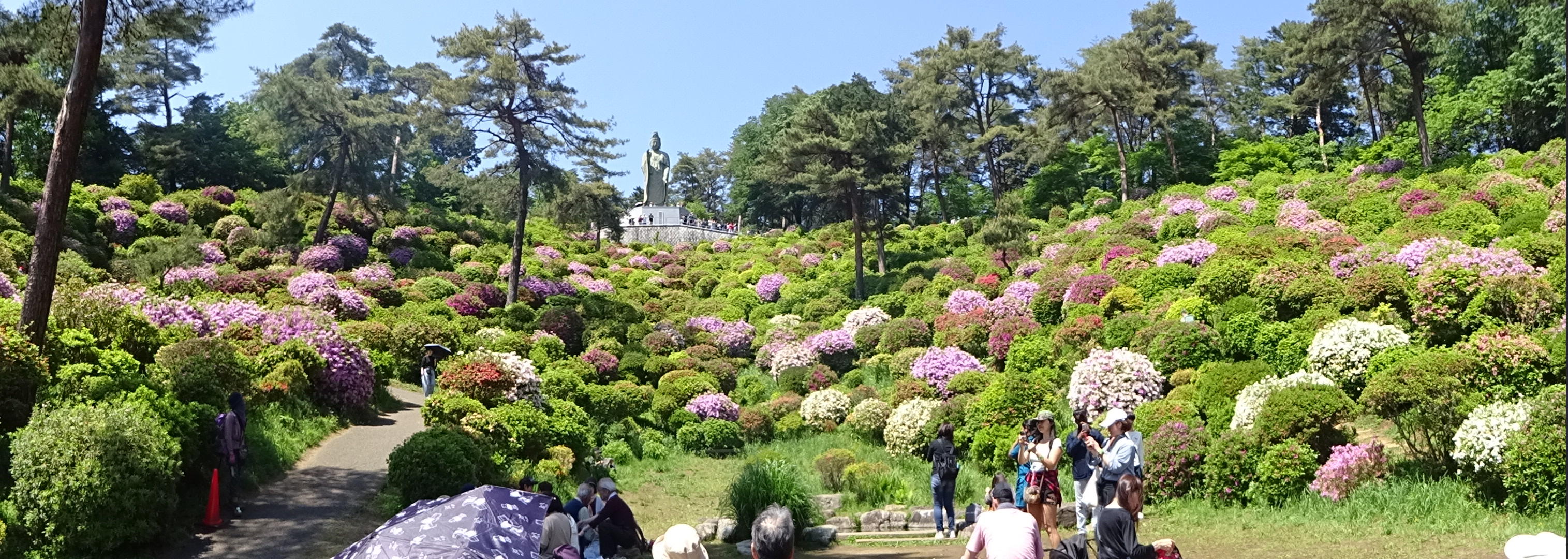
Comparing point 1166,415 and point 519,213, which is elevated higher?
point 519,213

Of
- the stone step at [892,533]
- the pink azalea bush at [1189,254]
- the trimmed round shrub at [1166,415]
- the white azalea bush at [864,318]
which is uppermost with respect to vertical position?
the pink azalea bush at [1189,254]

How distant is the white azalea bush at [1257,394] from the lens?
13547 mm

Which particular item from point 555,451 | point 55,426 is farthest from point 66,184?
point 555,451

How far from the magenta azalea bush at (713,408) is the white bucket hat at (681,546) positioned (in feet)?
52.1

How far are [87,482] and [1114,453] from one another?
9.64 meters

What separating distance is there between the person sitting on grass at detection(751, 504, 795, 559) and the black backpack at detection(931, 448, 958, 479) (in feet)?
23.3

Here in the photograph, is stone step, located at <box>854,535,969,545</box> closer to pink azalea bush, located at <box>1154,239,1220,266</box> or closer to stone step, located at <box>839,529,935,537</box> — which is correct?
stone step, located at <box>839,529,935,537</box>

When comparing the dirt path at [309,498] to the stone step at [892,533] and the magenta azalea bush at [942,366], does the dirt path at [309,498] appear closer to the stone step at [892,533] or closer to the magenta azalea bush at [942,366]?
the stone step at [892,533]

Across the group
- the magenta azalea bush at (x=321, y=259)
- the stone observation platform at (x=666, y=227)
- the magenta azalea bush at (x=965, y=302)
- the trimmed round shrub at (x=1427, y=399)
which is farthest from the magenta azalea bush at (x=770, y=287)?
the trimmed round shrub at (x=1427, y=399)

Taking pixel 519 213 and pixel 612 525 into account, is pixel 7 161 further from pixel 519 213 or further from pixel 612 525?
pixel 612 525

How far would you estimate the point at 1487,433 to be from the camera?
1054cm

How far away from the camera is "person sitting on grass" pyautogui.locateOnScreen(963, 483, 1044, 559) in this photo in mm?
5910

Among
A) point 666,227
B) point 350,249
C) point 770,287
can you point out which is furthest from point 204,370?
point 666,227

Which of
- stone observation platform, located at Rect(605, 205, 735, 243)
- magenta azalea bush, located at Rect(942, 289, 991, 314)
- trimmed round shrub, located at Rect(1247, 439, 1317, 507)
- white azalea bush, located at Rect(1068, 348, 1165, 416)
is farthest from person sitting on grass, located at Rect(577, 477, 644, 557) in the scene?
stone observation platform, located at Rect(605, 205, 735, 243)
